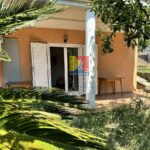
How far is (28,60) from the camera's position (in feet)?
24.1

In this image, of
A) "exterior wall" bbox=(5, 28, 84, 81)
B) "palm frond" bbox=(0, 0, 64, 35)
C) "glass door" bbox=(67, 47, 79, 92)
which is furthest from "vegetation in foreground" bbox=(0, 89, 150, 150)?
"glass door" bbox=(67, 47, 79, 92)

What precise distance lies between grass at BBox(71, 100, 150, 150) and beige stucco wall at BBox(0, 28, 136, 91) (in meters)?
3.56

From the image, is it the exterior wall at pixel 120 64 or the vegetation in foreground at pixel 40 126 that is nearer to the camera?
the vegetation in foreground at pixel 40 126

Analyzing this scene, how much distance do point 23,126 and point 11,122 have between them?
0.31ft

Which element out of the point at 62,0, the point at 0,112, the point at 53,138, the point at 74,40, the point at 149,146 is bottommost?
the point at 149,146

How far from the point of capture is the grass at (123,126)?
3479 millimetres

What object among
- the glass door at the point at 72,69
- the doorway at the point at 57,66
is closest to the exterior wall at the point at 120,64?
the glass door at the point at 72,69

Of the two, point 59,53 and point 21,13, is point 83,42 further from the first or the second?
point 21,13


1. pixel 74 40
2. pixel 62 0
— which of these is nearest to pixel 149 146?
pixel 62 0

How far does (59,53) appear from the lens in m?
8.29

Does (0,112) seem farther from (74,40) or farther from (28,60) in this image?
(74,40)

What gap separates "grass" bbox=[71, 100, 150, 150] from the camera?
3.48 m

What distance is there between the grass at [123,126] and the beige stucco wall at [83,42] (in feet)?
11.7

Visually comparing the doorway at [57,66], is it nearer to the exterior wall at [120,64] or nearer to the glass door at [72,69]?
the glass door at [72,69]
